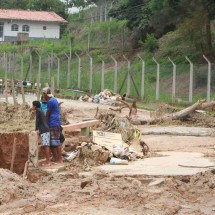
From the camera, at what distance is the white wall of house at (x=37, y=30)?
76000mm

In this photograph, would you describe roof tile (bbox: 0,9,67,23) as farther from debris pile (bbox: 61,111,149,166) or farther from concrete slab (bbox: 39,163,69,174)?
concrete slab (bbox: 39,163,69,174)

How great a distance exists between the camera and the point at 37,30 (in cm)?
7775

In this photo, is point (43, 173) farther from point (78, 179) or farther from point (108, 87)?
point (108, 87)

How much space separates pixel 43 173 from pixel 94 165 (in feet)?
4.60

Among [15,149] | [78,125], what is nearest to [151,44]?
[78,125]

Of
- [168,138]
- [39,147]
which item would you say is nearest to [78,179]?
[39,147]

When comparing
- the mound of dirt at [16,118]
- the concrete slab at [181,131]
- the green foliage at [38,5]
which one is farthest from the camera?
the green foliage at [38,5]

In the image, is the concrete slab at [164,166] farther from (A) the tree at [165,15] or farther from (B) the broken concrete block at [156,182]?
(A) the tree at [165,15]

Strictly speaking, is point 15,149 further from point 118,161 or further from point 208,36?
point 208,36

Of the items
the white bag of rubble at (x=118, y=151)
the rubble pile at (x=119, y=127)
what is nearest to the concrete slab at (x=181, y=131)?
the rubble pile at (x=119, y=127)

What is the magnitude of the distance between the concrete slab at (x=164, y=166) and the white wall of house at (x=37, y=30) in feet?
197

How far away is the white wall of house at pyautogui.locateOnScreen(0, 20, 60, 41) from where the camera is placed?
7600cm

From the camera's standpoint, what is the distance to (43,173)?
1474cm

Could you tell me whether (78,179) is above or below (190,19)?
below
